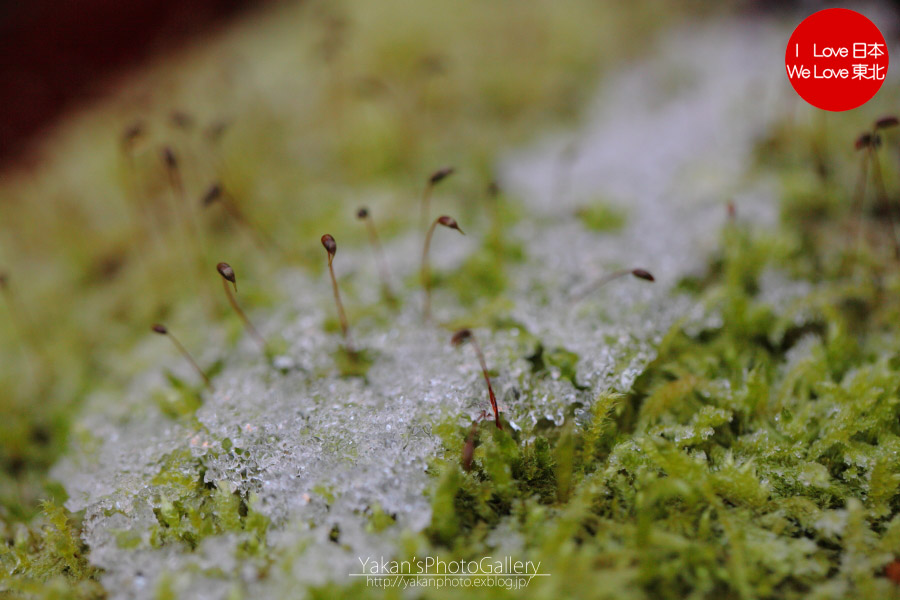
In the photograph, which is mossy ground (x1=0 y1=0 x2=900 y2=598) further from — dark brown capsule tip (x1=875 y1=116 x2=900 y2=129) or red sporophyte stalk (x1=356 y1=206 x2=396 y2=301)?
dark brown capsule tip (x1=875 y1=116 x2=900 y2=129)

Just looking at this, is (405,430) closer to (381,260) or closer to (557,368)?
(557,368)

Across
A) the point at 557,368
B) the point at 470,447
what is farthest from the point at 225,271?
the point at 557,368

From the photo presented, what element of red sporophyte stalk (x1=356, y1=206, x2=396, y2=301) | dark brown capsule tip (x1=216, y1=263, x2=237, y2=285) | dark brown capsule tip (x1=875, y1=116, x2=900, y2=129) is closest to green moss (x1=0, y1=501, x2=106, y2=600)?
dark brown capsule tip (x1=216, y1=263, x2=237, y2=285)

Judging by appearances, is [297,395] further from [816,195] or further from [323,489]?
[816,195]

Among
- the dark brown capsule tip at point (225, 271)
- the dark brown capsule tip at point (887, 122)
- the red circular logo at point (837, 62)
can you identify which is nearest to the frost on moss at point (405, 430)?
the dark brown capsule tip at point (225, 271)

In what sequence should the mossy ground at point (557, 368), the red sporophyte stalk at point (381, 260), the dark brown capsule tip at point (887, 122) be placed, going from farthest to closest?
1. the red sporophyte stalk at point (381, 260)
2. the dark brown capsule tip at point (887, 122)
3. the mossy ground at point (557, 368)

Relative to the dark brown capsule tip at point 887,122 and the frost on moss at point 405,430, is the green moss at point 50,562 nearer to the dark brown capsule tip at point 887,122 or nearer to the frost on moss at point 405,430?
the frost on moss at point 405,430

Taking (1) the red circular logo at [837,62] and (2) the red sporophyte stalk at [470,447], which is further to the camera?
(1) the red circular logo at [837,62]
